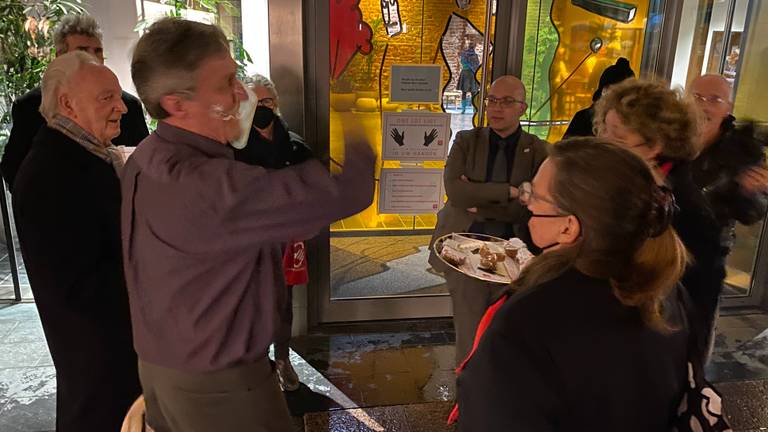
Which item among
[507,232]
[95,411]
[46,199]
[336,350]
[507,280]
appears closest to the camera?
[46,199]

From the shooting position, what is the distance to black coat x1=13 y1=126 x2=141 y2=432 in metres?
1.70

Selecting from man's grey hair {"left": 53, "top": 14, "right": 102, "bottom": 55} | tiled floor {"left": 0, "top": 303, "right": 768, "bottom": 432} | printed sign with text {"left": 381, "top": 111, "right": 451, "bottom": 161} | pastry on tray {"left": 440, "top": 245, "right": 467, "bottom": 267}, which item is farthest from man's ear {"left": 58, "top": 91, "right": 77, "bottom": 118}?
printed sign with text {"left": 381, "top": 111, "right": 451, "bottom": 161}

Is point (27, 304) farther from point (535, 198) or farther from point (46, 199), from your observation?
point (535, 198)

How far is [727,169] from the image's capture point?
8.20ft

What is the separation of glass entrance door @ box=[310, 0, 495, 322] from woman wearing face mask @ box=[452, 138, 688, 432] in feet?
7.40

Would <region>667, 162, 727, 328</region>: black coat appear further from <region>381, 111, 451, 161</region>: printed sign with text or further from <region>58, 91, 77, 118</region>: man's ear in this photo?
<region>58, 91, 77, 118</region>: man's ear

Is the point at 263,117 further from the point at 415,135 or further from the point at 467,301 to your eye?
the point at 467,301

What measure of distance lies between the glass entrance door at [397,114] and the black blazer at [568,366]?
2.33m

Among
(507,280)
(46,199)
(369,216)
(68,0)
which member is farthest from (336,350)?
(68,0)

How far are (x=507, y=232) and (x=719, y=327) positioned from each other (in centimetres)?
229

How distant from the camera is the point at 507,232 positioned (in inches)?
110

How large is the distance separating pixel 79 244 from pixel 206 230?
78 cm

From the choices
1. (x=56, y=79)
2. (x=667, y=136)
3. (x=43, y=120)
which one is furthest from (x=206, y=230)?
(x=43, y=120)

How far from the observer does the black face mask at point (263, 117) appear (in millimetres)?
2945
